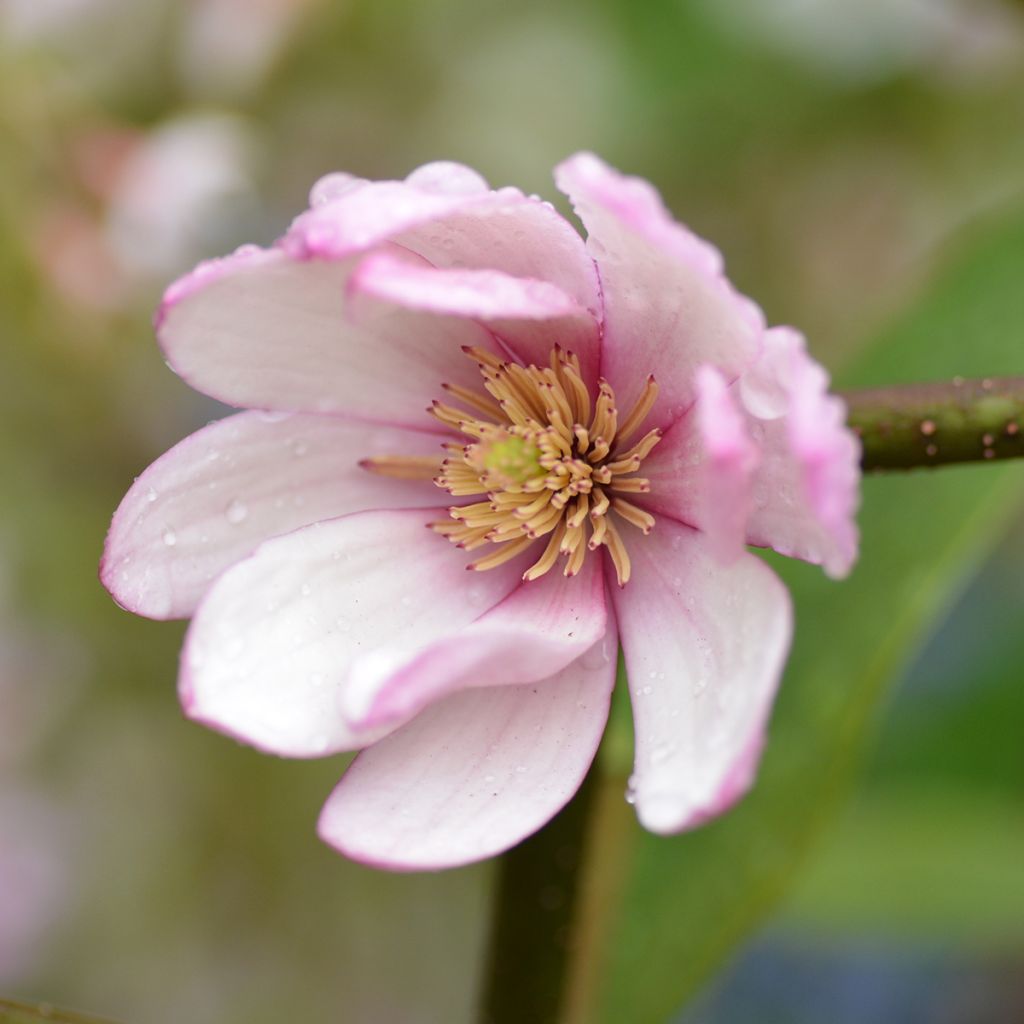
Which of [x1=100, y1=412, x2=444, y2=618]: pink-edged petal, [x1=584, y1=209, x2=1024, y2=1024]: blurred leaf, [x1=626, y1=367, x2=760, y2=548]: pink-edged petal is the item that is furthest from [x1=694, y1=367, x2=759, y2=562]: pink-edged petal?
[x1=584, y1=209, x2=1024, y2=1024]: blurred leaf

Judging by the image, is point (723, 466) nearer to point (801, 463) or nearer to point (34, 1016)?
point (801, 463)

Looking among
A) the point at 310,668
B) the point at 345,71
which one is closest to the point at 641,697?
the point at 310,668

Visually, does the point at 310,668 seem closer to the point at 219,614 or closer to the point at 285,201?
the point at 219,614

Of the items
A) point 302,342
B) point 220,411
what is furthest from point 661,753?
point 220,411

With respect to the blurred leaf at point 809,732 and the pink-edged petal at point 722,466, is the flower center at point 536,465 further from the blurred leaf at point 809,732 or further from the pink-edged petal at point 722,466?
the blurred leaf at point 809,732

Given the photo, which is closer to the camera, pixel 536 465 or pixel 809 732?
pixel 536 465
